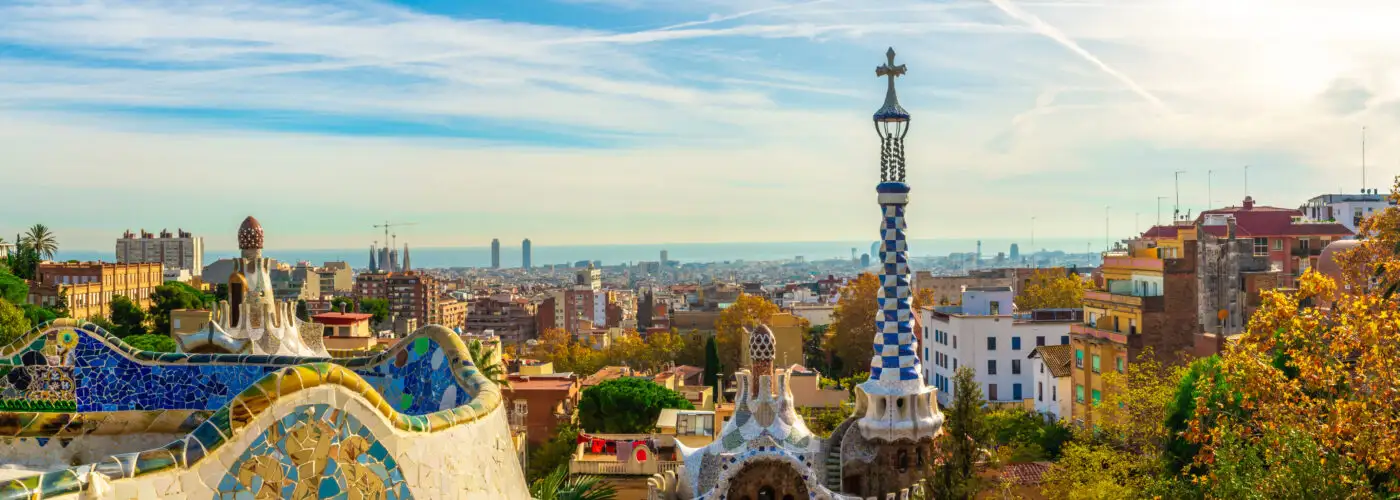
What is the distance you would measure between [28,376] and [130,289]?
2664 inches

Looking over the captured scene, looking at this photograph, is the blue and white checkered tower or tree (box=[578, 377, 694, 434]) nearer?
the blue and white checkered tower

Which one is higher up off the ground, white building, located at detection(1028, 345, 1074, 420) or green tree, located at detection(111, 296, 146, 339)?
green tree, located at detection(111, 296, 146, 339)

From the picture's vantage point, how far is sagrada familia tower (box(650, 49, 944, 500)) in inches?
A: 693

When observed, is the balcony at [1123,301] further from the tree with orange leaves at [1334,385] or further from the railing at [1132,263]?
the tree with orange leaves at [1334,385]

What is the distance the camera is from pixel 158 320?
5203 cm

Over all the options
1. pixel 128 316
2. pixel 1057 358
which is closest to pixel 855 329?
pixel 1057 358

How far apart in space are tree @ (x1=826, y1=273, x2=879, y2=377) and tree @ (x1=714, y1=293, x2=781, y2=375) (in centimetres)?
335

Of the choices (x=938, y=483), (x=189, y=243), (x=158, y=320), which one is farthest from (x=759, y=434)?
(x=189, y=243)

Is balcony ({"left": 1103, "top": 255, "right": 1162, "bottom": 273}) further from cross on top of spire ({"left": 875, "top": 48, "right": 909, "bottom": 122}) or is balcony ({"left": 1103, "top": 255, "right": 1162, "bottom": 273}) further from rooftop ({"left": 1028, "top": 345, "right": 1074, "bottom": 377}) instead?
cross on top of spire ({"left": 875, "top": 48, "right": 909, "bottom": 122})

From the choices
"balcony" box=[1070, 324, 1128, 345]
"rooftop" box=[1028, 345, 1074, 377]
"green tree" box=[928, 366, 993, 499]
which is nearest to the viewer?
"green tree" box=[928, 366, 993, 499]

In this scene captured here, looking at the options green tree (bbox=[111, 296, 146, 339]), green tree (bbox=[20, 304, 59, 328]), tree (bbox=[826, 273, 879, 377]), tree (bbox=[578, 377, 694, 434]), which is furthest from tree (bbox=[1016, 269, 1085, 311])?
green tree (bbox=[20, 304, 59, 328])

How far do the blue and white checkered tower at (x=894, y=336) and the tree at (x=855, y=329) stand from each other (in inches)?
1506

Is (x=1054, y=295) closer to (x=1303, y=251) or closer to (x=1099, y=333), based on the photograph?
(x=1303, y=251)

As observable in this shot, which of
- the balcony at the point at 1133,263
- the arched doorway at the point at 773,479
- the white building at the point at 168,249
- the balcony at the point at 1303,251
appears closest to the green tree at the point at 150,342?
the arched doorway at the point at 773,479
